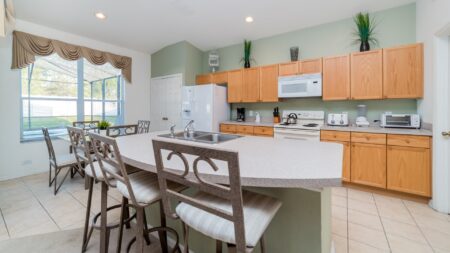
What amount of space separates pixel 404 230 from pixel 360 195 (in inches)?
32.7

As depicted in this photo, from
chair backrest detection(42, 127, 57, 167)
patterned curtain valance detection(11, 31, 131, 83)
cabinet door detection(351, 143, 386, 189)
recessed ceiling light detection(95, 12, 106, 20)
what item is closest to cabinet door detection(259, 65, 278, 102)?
cabinet door detection(351, 143, 386, 189)

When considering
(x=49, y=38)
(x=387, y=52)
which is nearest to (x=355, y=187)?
(x=387, y=52)

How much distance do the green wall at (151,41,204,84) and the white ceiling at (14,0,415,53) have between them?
37 cm

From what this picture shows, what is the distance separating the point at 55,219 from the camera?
221cm

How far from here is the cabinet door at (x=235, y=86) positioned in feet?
14.4

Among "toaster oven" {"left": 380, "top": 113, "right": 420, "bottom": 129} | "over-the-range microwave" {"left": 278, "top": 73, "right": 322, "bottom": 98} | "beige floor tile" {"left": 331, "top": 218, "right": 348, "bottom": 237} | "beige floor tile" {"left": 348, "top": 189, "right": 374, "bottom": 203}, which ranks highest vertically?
"over-the-range microwave" {"left": 278, "top": 73, "right": 322, "bottom": 98}

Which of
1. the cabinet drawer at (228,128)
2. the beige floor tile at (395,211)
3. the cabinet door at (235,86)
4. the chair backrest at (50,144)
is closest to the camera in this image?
the beige floor tile at (395,211)

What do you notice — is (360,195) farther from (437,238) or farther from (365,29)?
(365,29)

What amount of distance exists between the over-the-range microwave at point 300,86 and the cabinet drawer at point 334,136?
69cm

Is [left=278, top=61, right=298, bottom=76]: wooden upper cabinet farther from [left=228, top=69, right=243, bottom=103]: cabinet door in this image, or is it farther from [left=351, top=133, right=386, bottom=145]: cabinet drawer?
[left=351, top=133, right=386, bottom=145]: cabinet drawer

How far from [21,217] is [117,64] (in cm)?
340

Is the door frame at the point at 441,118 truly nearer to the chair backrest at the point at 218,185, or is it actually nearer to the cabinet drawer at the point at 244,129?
the cabinet drawer at the point at 244,129

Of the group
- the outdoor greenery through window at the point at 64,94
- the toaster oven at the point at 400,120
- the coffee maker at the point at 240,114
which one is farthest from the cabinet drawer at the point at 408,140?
the outdoor greenery through window at the point at 64,94

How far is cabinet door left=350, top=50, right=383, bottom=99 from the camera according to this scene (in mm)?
2961
